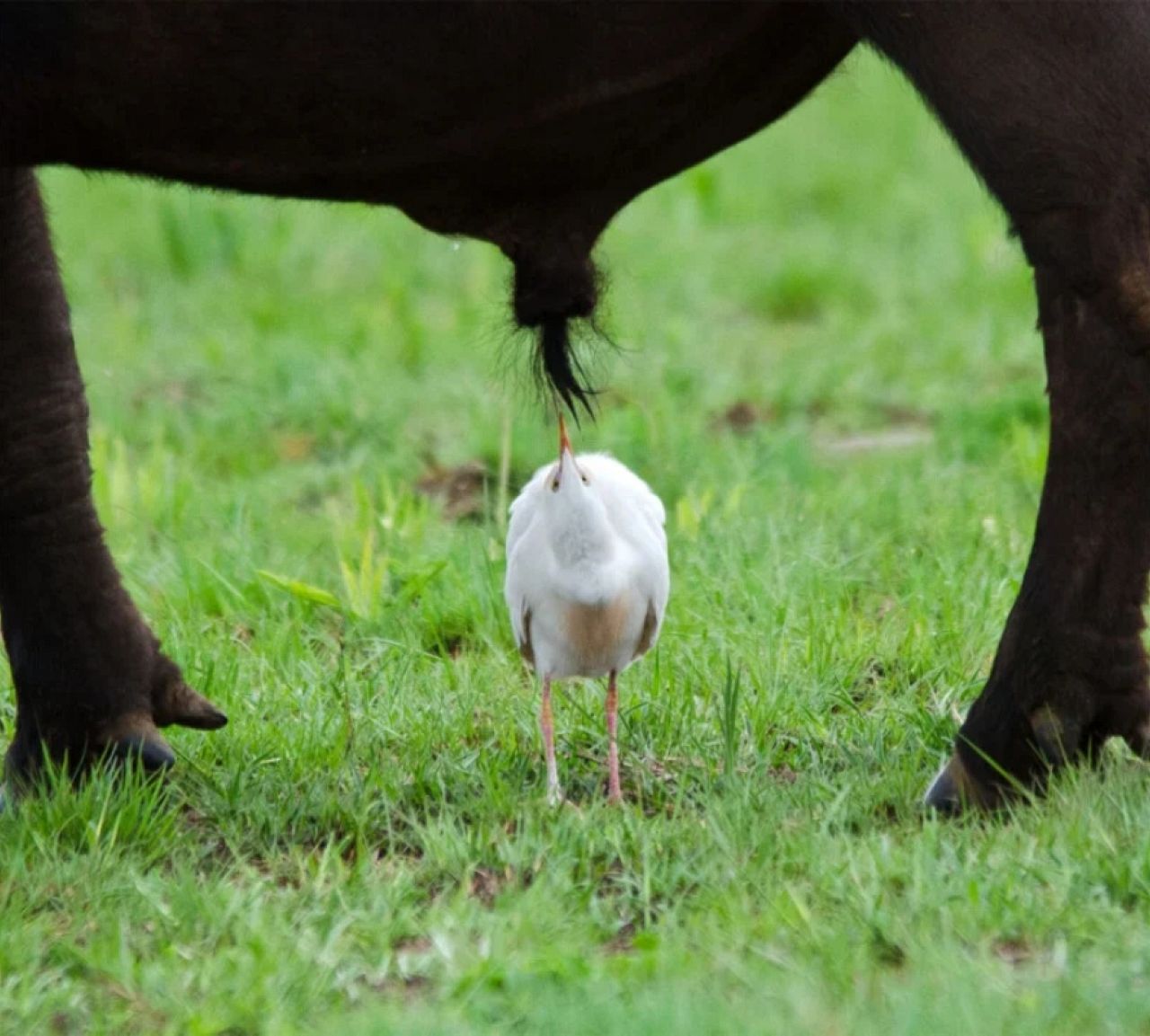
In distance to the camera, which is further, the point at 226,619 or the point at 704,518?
the point at 704,518

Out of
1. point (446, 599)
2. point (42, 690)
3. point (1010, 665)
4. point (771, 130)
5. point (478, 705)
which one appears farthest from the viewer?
point (771, 130)

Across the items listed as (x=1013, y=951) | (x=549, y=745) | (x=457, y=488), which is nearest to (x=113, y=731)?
(x=549, y=745)

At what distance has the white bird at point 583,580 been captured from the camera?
359 centimetres

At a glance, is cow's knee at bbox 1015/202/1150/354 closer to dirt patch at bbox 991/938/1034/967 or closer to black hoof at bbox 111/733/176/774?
dirt patch at bbox 991/938/1034/967

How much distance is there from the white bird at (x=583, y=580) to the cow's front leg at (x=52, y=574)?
0.56 metres

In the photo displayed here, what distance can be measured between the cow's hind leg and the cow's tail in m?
0.62

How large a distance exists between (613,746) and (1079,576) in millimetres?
811

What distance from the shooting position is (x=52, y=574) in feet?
11.7


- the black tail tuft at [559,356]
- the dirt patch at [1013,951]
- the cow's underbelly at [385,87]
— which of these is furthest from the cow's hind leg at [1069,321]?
the black tail tuft at [559,356]

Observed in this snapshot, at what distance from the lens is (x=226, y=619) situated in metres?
4.56

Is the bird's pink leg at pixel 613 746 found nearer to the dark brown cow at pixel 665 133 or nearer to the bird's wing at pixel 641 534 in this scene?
the bird's wing at pixel 641 534

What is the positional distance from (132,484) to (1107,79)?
3.19 m

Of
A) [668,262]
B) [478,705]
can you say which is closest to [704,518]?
[478,705]

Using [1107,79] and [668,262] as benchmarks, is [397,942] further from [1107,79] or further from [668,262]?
[668,262]
